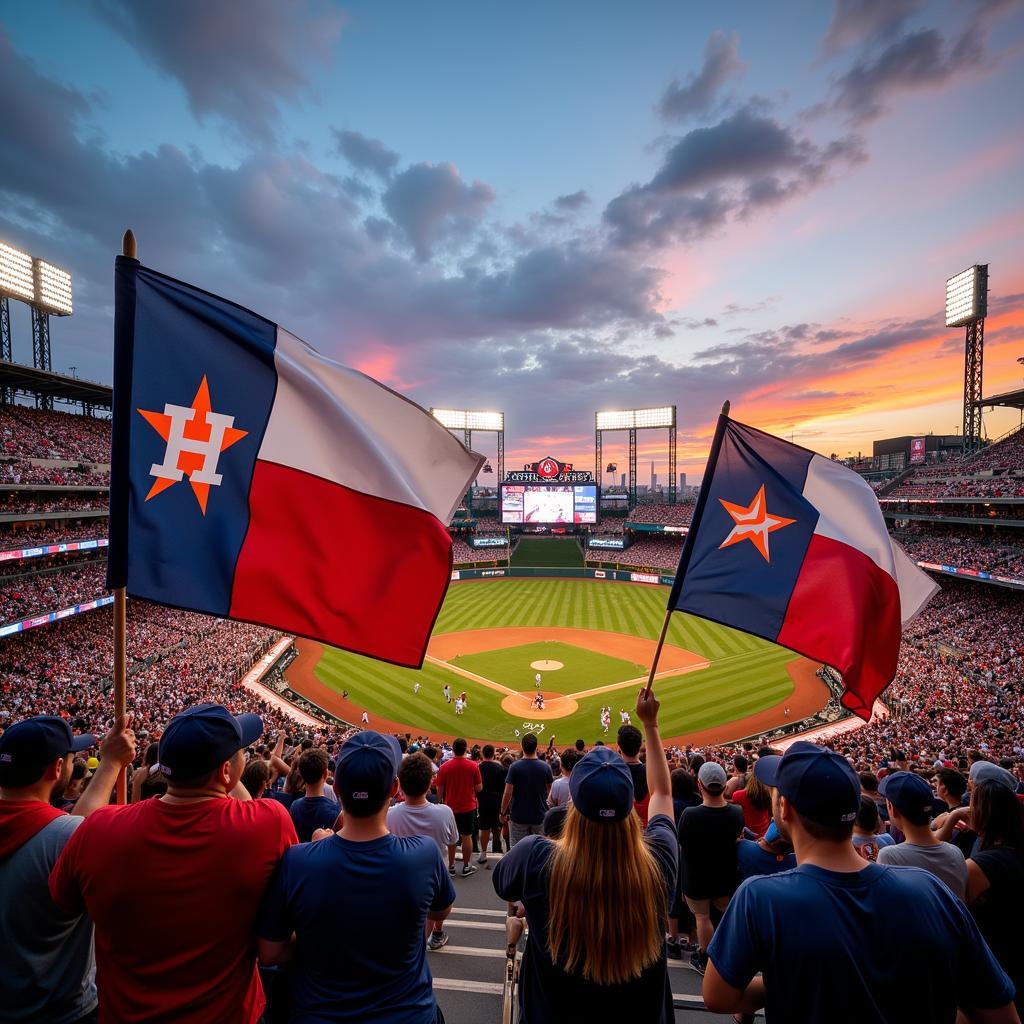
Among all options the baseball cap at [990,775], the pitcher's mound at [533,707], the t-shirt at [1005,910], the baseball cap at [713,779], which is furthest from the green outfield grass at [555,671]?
the t-shirt at [1005,910]

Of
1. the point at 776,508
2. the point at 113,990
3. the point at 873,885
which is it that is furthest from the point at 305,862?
the point at 776,508

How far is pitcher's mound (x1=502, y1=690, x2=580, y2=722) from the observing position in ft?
84.5

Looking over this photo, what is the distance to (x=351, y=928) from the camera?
2639mm

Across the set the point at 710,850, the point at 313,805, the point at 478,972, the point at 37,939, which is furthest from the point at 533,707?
the point at 37,939

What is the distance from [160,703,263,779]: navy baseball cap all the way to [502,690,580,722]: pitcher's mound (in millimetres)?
23904

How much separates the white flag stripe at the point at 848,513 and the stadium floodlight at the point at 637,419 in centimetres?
7528

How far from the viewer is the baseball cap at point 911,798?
12.9 feet

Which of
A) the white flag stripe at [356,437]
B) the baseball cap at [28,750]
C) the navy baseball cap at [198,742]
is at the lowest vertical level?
the baseball cap at [28,750]

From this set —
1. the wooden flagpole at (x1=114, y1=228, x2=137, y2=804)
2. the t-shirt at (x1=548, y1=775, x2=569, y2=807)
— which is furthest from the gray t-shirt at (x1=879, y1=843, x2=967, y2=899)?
the wooden flagpole at (x1=114, y1=228, x2=137, y2=804)

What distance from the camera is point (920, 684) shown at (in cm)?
2594

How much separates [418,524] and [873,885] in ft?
13.0

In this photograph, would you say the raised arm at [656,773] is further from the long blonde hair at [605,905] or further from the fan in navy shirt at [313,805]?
the fan in navy shirt at [313,805]

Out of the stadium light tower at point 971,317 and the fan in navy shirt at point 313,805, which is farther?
the stadium light tower at point 971,317

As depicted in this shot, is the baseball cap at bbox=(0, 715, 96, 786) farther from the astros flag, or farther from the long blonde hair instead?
the long blonde hair
